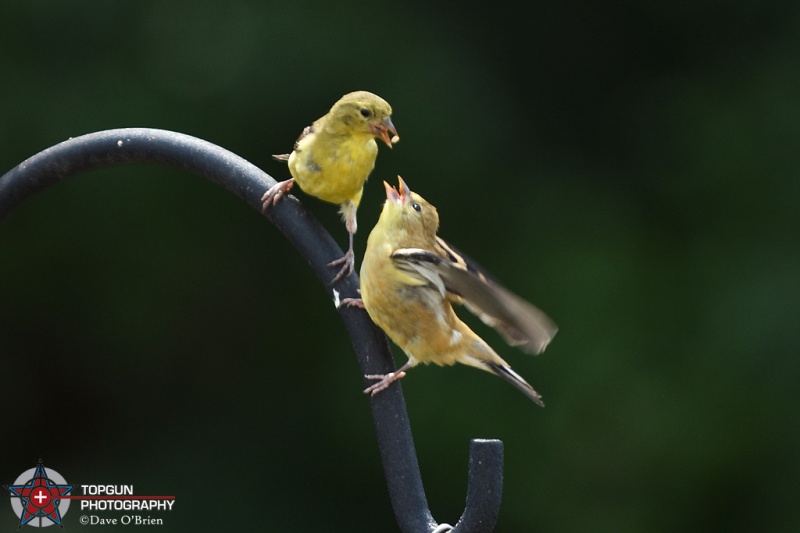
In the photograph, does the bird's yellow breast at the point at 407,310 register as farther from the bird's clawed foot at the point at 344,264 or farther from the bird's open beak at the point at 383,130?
the bird's open beak at the point at 383,130

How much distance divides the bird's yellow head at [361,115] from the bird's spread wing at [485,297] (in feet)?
1.12

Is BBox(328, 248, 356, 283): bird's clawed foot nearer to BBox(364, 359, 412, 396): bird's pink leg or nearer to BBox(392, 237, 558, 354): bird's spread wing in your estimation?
BBox(392, 237, 558, 354): bird's spread wing

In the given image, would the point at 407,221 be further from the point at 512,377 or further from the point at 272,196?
the point at 512,377

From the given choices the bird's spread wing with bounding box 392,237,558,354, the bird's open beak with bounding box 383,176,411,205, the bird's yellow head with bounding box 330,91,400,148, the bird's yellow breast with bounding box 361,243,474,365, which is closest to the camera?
the bird's spread wing with bounding box 392,237,558,354

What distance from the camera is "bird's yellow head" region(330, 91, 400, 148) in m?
2.10

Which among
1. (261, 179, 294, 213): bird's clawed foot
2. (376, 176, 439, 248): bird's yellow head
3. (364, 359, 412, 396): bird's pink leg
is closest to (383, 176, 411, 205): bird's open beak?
(376, 176, 439, 248): bird's yellow head

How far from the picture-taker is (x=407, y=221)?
76.1 inches

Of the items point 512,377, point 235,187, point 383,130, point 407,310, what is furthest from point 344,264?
point 512,377

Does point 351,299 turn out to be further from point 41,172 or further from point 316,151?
point 41,172

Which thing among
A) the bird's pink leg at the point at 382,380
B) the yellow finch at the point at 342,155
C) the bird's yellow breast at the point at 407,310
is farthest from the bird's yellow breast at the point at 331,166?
the bird's pink leg at the point at 382,380

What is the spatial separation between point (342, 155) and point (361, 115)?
14 cm

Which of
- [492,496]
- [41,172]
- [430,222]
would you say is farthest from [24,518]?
[492,496]

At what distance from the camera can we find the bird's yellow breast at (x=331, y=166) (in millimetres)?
1968

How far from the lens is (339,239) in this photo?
3908 millimetres
